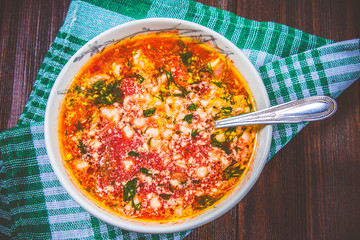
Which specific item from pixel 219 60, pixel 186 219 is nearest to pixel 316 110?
pixel 219 60

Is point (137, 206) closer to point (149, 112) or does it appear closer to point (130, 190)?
point (130, 190)

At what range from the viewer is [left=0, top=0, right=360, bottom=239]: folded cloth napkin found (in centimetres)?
188

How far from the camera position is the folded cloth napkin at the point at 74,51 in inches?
73.9

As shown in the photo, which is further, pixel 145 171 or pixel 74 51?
pixel 74 51

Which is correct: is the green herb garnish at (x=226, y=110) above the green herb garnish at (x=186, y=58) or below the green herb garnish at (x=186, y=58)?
below

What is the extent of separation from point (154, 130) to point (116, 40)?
567mm

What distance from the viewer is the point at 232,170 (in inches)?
69.6

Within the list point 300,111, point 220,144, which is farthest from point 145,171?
point 300,111

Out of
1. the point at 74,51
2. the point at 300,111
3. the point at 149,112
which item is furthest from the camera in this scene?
the point at 74,51

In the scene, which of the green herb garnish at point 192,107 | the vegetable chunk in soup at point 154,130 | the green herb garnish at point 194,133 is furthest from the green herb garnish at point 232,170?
the green herb garnish at point 192,107

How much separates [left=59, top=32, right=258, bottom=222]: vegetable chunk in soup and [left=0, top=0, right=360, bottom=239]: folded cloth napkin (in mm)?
288

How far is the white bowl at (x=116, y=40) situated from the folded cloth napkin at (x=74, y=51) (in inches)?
10.9

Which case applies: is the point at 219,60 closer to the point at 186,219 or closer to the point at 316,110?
the point at 316,110

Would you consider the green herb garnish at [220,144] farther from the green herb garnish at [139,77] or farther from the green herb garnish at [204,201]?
the green herb garnish at [139,77]
